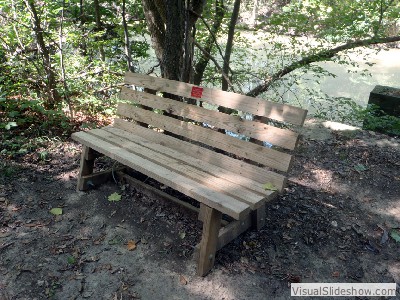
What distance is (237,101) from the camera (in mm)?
2408

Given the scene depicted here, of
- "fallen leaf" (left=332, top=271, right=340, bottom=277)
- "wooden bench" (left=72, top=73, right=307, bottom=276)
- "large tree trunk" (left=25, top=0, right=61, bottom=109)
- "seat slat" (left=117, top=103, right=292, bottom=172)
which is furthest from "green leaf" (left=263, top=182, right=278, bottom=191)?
"large tree trunk" (left=25, top=0, right=61, bottom=109)

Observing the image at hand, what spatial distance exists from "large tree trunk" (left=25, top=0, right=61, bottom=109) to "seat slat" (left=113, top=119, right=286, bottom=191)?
153cm

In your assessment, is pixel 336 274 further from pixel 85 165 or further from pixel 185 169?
pixel 85 165

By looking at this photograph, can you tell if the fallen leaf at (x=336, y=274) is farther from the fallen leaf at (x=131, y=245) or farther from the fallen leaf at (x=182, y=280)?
the fallen leaf at (x=131, y=245)

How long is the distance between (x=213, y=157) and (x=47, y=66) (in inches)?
109

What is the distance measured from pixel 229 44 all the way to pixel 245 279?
3358 mm

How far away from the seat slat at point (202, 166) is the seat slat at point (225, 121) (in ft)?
1.01

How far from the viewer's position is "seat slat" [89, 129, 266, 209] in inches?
81.0

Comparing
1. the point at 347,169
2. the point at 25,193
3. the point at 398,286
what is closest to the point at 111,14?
the point at 25,193

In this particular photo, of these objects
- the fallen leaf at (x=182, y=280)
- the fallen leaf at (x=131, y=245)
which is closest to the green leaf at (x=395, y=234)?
the fallen leaf at (x=182, y=280)

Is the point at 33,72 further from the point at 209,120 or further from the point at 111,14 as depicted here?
the point at 209,120

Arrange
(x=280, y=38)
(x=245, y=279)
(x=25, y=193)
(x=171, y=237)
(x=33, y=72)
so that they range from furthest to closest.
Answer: (x=280, y=38)
(x=33, y=72)
(x=25, y=193)
(x=171, y=237)
(x=245, y=279)

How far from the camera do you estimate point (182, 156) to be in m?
2.68

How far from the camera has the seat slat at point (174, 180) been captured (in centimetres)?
192
